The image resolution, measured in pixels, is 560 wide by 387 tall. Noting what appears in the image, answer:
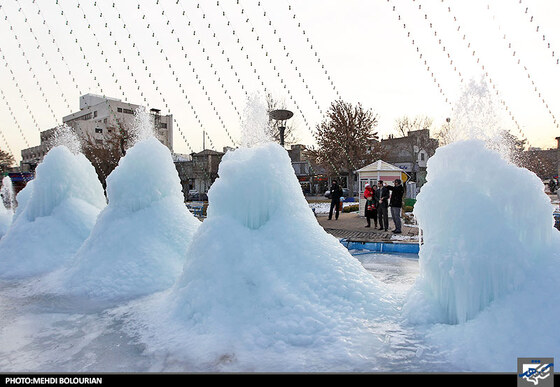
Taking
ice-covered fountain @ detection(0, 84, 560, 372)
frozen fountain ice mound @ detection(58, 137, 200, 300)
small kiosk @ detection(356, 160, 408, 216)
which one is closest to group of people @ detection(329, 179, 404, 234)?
small kiosk @ detection(356, 160, 408, 216)

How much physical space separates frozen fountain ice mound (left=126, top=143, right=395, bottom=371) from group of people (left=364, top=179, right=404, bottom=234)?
23.0ft

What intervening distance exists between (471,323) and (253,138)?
6.83 meters

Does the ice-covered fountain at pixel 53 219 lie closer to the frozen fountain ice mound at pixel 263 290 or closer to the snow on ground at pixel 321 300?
the snow on ground at pixel 321 300

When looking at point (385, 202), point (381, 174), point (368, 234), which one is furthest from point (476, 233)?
point (381, 174)

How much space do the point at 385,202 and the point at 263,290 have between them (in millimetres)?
9143

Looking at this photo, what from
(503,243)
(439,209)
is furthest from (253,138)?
(503,243)

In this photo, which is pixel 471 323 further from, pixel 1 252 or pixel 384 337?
pixel 1 252

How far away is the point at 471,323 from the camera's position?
3275 mm

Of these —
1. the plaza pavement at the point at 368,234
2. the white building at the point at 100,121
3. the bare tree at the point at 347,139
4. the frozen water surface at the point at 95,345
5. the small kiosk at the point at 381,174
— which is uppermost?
the white building at the point at 100,121

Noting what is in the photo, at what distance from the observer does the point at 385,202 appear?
12.1m

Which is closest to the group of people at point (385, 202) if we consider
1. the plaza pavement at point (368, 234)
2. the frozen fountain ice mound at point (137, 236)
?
the plaza pavement at point (368, 234)

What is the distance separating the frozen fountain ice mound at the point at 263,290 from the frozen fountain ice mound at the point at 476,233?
0.68m

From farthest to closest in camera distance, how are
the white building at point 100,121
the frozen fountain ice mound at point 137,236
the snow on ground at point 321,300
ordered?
the white building at point 100,121
the frozen fountain ice mound at point 137,236
the snow on ground at point 321,300

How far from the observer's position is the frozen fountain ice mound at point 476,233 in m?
3.32
